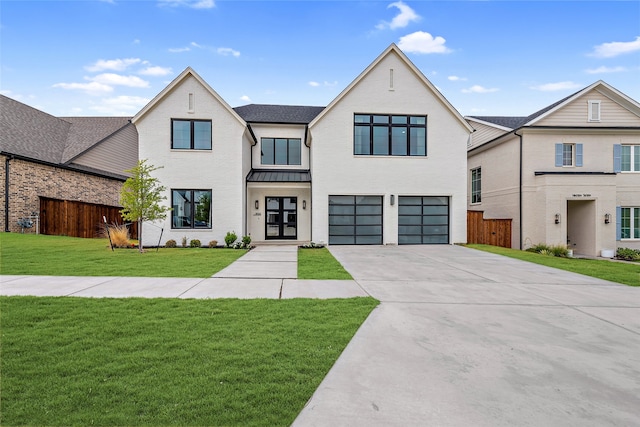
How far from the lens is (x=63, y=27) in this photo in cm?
1259

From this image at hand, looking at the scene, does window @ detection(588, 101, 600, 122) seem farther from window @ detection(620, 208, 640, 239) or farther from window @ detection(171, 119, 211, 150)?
window @ detection(171, 119, 211, 150)

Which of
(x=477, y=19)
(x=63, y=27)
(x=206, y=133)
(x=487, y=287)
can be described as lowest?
(x=487, y=287)

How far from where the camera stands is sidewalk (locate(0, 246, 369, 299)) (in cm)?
616

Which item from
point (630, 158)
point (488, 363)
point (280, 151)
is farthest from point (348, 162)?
point (630, 158)

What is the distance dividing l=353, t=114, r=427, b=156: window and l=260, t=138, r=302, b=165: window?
4071 millimetres

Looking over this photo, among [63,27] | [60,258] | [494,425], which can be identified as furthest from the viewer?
[63,27]

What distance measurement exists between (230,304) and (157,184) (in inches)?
501

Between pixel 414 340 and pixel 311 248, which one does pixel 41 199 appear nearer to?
pixel 311 248

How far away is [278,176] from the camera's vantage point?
1767 centimetres

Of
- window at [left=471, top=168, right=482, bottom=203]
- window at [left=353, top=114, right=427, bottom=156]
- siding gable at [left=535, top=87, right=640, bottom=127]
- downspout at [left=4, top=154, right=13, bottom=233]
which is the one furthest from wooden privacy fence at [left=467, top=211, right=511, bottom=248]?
downspout at [left=4, top=154, right=13, bottom=233]

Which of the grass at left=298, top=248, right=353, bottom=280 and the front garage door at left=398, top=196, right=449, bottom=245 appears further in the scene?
the front garage door at left=398, top=196, right=449, bottom=245

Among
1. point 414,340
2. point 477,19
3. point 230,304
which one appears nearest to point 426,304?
point 414,340

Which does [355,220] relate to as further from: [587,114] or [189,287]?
[587,114]

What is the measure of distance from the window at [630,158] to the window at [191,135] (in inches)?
932
